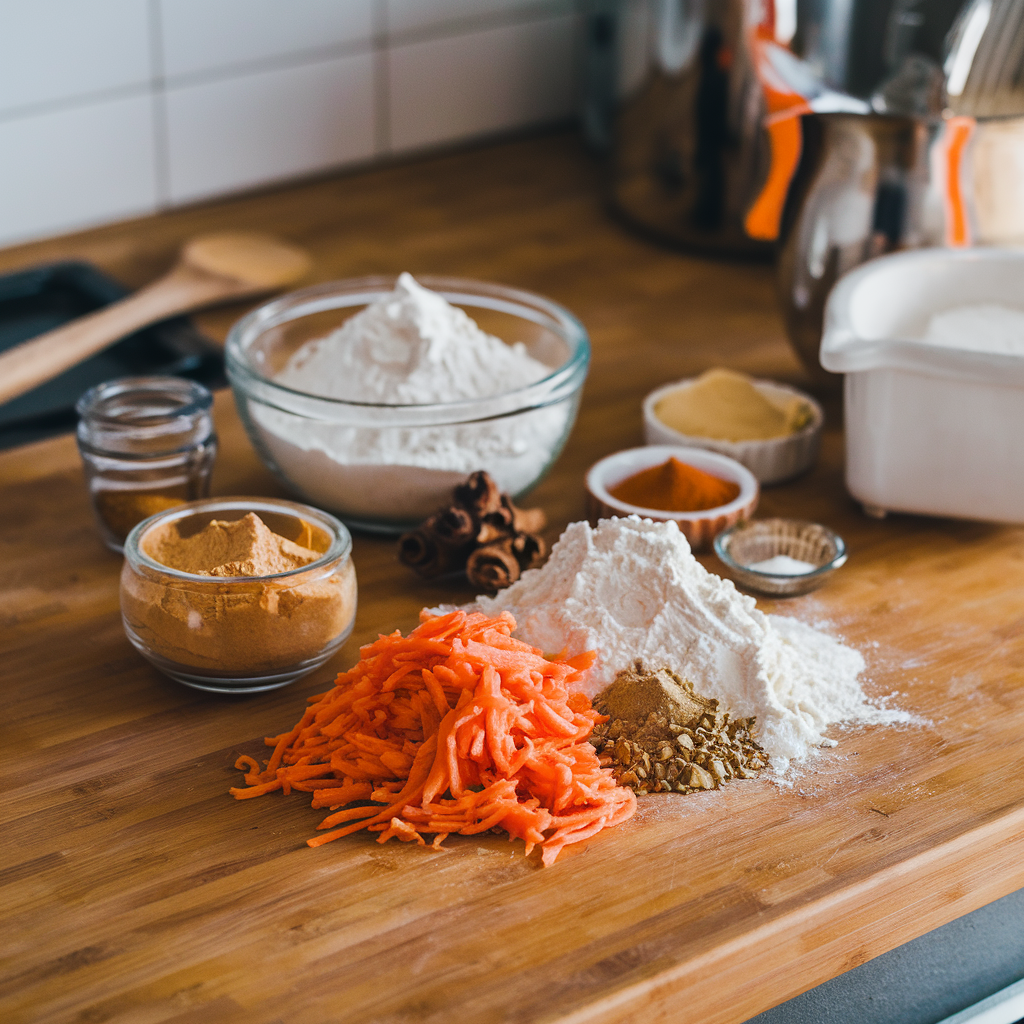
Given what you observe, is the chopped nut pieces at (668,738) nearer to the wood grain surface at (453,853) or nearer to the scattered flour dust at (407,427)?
the wood grain surface at (453,853)

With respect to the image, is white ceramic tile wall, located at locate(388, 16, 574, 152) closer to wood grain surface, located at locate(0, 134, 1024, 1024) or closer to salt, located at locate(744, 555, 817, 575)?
wood grain surface, located at locate(0, 134, 1024, 1024)

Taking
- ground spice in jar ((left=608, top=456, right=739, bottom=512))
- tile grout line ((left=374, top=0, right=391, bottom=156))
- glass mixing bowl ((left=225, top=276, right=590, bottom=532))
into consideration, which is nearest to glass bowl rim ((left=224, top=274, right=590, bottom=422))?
glass mixing bowl ((left=225, top=276, right=590, bottom=532))

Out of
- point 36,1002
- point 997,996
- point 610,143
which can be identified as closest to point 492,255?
point 610,143

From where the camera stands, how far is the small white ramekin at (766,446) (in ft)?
4.31

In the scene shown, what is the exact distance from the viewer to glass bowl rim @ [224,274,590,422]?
3.80 feet

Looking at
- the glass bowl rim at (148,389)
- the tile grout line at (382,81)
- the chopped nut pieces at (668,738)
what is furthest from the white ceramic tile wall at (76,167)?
the chopped nut pieces at (668,738)

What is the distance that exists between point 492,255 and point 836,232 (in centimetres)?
60

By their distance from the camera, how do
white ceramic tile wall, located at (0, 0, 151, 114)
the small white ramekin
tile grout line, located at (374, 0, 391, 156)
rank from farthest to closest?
tile grout line, located at (374, 0, 391, 156) → white ceramic tile wall, located at (0, 0, 151, 114) → the small white ramekin

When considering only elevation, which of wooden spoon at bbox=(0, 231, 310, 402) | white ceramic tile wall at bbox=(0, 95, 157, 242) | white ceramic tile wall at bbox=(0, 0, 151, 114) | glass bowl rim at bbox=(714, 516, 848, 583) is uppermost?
white ceramic tile wall at bbox=(0, 0, 151, 114)

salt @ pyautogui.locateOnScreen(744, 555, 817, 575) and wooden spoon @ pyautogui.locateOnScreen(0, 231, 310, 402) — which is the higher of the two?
wooden spoon @ pyautogui.locateOnScreen(0, 231, 310, 402)

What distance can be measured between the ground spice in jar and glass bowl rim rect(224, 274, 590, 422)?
0.11 m

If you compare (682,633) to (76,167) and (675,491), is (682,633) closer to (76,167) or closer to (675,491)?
(675,491)

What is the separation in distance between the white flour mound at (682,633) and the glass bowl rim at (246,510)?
0.16 m

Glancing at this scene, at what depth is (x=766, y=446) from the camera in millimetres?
1318
